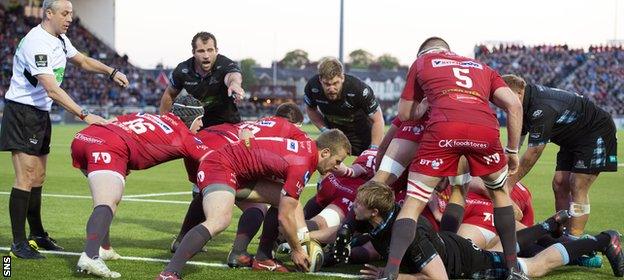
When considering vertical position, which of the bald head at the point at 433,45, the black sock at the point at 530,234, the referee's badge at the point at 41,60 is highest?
the bald head at the point at 433,45

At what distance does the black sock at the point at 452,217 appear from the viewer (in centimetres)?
815

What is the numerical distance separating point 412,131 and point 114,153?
2535 mm

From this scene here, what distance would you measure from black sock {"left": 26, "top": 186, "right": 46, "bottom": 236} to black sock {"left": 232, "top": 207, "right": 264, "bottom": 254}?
215cm

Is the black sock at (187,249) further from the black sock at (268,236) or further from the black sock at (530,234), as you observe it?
the black sock at (530,234)

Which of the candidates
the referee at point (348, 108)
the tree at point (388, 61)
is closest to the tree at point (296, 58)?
the tree at point (388, 61)

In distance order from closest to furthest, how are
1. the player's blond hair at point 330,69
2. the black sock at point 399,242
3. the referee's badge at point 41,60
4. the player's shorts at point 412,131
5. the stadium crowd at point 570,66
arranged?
the black sock at point 399,242 < the player's shorts at point 412,131 < the referee's badge at point 41,60 < the player's blond hair at point 330,69 < the stadium crowd at point 570,66

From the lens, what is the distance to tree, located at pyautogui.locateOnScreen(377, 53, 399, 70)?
160 m

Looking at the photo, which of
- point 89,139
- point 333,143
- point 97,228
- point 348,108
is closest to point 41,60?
point 89,139

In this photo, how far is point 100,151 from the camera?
25.4 ft

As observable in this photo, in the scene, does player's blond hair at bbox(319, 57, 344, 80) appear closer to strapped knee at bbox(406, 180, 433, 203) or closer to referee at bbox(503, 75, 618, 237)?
referee at bbox(503, 75, 618, 237)

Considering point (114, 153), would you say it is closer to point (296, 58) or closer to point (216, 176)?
point (216, 176)

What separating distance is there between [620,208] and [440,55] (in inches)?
293

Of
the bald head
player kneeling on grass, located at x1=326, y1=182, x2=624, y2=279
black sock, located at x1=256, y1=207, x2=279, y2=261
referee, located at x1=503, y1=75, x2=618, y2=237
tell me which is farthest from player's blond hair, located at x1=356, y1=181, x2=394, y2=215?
referee, located at x1=503, y1=75, x2=618, y2=237

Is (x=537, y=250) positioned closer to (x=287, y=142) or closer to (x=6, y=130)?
(x=287, y=142)
